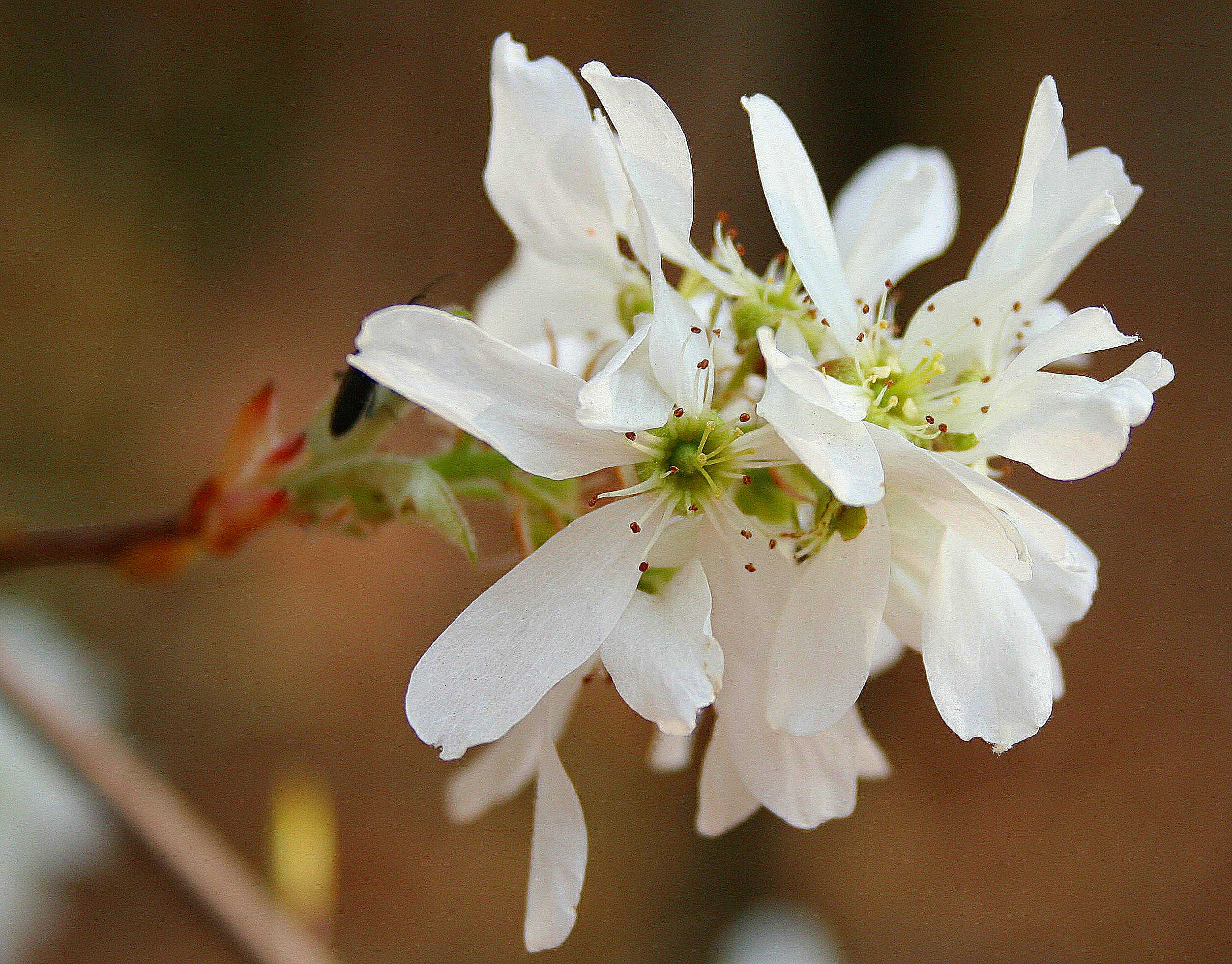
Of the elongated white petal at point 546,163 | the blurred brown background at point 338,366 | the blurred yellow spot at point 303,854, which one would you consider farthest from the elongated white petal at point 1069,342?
the blurred brown background at point 338,366

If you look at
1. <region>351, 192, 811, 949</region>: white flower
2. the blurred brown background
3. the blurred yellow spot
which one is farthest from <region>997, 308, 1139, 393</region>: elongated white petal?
the blurred brown background

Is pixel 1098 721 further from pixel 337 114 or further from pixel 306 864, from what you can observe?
pixel 337 114

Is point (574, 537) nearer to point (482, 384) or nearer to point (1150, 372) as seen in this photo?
point (482, 384)

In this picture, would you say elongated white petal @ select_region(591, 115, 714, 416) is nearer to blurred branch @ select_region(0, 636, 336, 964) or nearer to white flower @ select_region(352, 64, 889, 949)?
white flower @ select_region(352, 64, 889, 949)

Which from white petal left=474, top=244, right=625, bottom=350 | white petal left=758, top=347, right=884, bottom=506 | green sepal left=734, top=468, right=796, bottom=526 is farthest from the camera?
white petal left=474, top=244, right=625, bottom=350

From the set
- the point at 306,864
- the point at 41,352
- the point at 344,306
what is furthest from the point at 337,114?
the point at 306,864

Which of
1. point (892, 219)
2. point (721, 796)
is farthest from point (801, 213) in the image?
point (721, 796)
